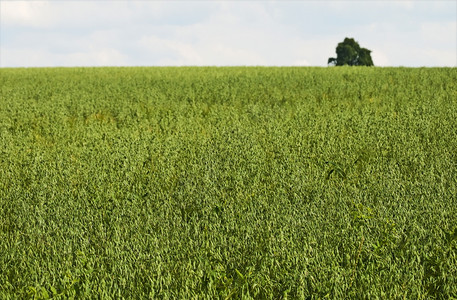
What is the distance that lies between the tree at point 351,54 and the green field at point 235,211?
40205 millimetres

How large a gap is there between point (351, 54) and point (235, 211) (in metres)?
45.3

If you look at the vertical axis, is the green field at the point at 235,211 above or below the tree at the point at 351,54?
below

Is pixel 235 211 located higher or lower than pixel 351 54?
lower

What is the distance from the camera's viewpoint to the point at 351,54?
4650cm

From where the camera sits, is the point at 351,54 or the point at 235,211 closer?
the point at 235,211

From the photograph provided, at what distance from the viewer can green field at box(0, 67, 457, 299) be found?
268 cm

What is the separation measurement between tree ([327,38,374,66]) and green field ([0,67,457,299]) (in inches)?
1583

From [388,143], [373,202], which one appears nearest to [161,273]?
[373,202]

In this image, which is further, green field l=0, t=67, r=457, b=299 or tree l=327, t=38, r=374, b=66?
tree l=327, t=38, r=374, b=66

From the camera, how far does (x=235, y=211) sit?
3842 millimetres

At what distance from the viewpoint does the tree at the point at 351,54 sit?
4669 cm

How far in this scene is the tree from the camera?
46.7m

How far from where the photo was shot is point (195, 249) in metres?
3.14

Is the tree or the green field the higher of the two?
the tree
